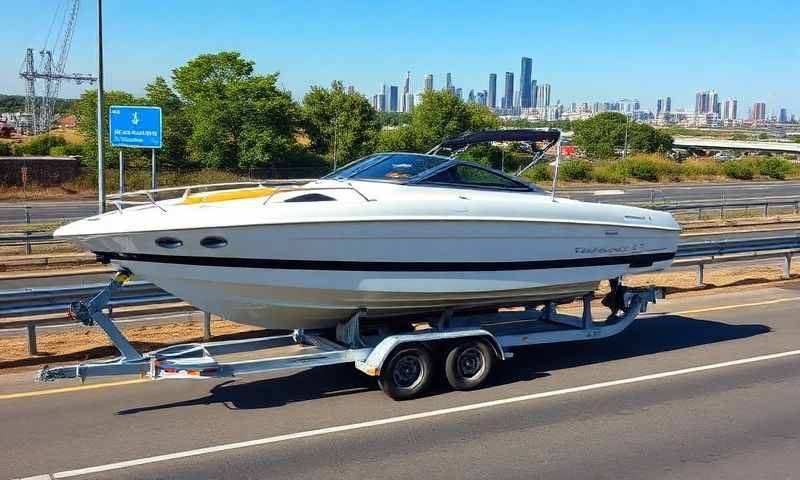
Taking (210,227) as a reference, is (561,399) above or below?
below

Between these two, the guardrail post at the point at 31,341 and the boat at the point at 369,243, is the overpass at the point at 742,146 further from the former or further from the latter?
the guardrail post at the point at 31,341

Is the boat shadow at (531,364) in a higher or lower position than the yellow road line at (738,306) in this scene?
lower

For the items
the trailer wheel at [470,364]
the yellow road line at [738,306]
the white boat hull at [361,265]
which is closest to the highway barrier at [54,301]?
the white boat hull at [361,265]

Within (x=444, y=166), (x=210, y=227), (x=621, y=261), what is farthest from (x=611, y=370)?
(x=210, y=227)

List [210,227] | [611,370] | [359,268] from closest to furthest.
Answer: [210,227]
[359,268]
[611,370]

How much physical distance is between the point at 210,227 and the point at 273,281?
0.79m

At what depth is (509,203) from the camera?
27.5ft

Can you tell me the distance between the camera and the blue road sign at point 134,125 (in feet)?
85.3

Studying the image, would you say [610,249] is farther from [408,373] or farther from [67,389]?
[67,389]

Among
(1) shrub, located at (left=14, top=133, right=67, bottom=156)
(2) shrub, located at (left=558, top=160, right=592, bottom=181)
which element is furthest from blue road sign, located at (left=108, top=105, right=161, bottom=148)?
(2) shrub, located at (left=558, top=160, right=592, bottom=181)

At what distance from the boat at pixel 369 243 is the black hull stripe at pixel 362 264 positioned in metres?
0.01

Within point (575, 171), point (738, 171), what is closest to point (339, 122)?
point (575, 171)

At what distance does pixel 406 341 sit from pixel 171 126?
39653mm

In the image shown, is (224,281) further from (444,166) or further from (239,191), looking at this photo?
(444,166)
